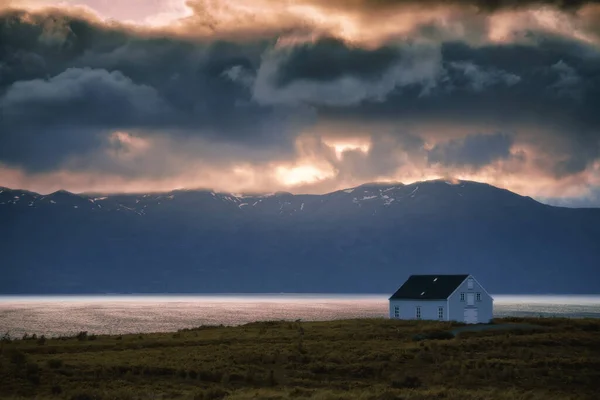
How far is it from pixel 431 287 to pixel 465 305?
14.9 ft

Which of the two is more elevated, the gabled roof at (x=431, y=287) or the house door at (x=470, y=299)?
the gabled roof at (x=431, y=287)

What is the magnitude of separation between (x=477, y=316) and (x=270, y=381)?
54.2m

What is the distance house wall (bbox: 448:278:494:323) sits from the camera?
91812mm

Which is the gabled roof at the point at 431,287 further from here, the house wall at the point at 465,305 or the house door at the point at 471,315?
the house door at the point at 471,315

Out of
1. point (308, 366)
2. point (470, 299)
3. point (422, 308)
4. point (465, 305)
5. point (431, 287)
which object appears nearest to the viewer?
point (308, 366)

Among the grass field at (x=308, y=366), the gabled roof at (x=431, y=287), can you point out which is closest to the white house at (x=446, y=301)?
the gabled roof at (x=431, y=287)

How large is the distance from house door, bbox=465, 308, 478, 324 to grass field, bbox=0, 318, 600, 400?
26435 mm

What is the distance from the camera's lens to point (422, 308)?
3703 inches

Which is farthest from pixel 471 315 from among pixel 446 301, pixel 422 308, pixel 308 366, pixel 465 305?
pixel 308 366

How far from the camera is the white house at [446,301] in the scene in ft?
301

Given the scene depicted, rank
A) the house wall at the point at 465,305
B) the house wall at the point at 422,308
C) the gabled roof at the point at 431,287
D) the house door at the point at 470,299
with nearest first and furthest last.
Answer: the house wall at the point at 465,305, the house wall at the point at 422,308, the gabled roof at the point at 431,287, the house door at the point at 470,299

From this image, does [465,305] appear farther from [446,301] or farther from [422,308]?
[422,308]

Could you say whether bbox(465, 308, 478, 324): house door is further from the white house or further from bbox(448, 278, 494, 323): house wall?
bbox(448, 278, 494, 323): house wall

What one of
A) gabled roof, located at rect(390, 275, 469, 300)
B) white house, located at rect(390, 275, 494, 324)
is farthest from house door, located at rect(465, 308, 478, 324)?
gabled roof, located at rect(390, 275, 469, 300)
